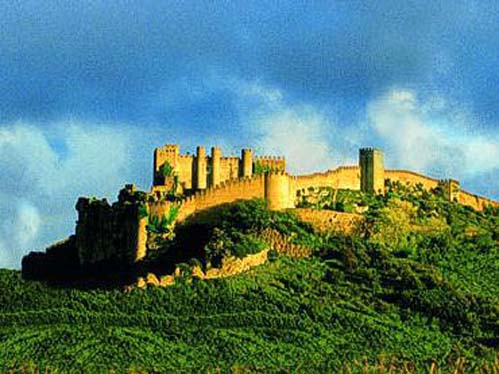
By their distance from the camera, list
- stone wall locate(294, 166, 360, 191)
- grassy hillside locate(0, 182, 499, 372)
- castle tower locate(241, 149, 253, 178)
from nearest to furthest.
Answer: grassy hillside locate(0, 182, 499, 372), stone wall locate(294, 166, 360, 191), castle tower locate(241, 149, 253, 178)

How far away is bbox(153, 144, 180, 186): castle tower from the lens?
75.5m

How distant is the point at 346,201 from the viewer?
7281 centimetres

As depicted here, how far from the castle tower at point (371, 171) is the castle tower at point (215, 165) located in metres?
8.27

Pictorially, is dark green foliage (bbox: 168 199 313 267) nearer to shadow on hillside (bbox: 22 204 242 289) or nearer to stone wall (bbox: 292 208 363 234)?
shadow on hillside (bbox: 22 204 242 289)

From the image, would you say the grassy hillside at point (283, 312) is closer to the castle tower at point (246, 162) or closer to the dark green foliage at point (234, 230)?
the dark green foliage at point (234, 230)

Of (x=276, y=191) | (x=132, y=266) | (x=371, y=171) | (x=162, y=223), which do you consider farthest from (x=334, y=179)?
(x=132, y=266)

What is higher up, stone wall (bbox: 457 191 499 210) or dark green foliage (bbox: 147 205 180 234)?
stone wall (bbox: 457 191 499 210)

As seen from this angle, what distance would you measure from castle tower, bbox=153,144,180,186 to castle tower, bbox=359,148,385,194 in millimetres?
10194

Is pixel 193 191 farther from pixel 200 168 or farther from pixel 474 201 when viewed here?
pixel 474 201

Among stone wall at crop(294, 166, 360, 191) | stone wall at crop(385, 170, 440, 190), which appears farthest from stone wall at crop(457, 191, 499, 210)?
stone wall at crop(294, 166, 360, 191)

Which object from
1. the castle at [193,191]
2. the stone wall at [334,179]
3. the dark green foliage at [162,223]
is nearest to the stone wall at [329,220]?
the castle at [193,191]

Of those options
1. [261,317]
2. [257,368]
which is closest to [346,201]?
[261,317]

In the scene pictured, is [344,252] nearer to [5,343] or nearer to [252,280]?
[252,280]

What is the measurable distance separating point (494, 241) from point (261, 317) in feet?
65.2
